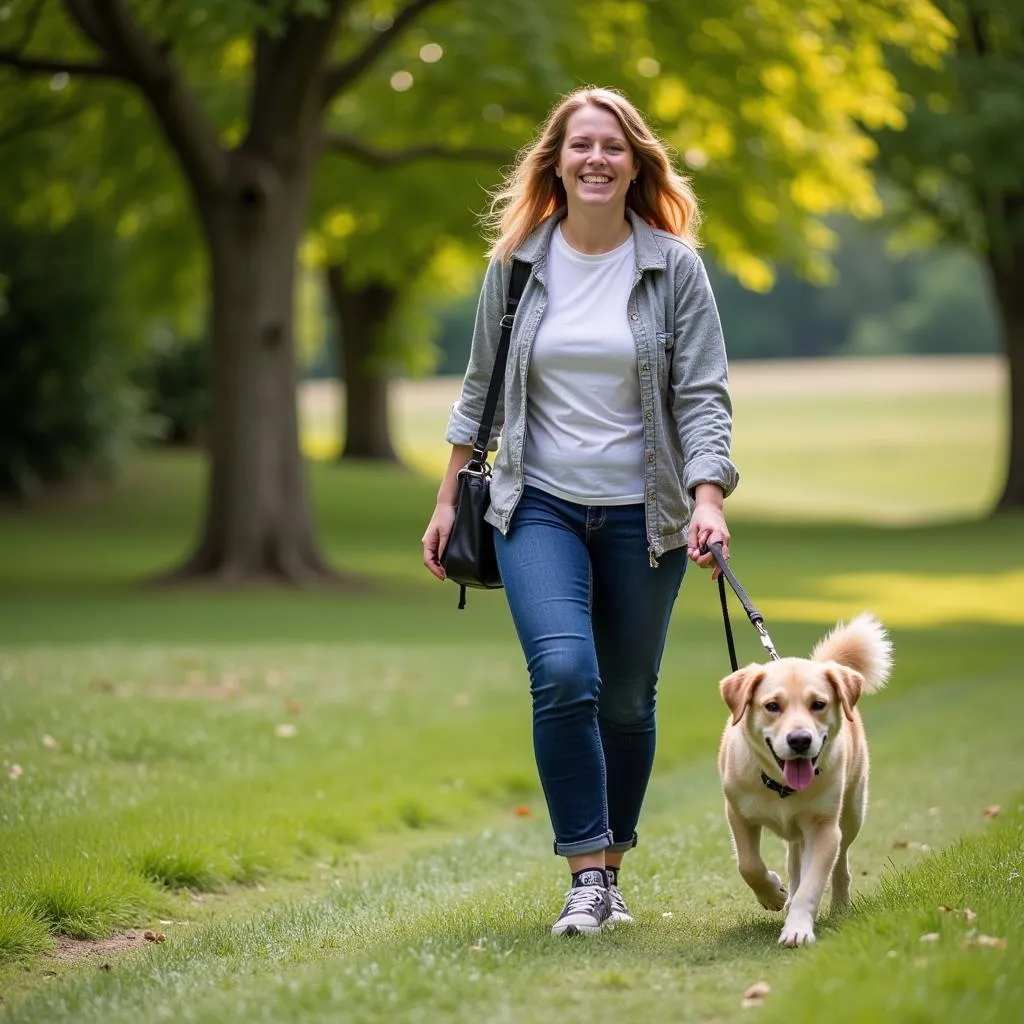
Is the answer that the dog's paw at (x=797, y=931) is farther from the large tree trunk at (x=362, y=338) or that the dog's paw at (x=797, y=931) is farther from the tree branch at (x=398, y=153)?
the large tree trunk at (x=362, y=338)

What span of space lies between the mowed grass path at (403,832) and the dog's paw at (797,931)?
59mm

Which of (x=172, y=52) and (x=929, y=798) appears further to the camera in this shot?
(x=172, y=52)

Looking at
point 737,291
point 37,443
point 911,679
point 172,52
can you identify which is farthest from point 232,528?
point 737,291

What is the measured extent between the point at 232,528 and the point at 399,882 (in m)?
14.0

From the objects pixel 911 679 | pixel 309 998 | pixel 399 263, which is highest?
pixel 399 263

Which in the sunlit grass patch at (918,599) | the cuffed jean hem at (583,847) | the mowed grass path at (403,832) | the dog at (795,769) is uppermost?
the dog at (795,769)

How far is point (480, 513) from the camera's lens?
550cm

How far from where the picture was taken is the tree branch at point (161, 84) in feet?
60.8

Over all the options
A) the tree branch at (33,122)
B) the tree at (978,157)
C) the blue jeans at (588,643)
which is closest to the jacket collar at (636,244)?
the blue jeans at (588,643)

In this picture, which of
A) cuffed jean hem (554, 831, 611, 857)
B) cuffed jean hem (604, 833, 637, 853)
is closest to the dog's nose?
cuffed jean hem (554, 831, 611, 857)

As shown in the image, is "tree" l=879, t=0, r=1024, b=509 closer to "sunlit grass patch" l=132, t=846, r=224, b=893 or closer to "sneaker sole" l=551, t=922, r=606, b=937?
"sunlit grass patch" l=132, t=846, r=224, b=893

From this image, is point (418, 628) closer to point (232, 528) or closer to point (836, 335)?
point (232, 528)

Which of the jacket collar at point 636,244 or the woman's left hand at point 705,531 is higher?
the jacket collar at point 636,244

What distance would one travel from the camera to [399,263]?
30234mm
